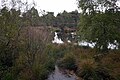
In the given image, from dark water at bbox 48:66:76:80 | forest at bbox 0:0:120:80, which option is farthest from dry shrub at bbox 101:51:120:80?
dark water at bbox 48:66:76:80

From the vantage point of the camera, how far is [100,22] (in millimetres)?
17109

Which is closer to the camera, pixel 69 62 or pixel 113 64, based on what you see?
pixel 113 64

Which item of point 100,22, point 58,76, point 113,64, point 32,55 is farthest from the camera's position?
point 100,22

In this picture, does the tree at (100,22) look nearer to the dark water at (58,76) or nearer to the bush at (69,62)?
the bush at (69,62)

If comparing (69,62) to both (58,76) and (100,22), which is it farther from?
(100,22)

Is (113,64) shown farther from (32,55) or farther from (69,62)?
(32,55)

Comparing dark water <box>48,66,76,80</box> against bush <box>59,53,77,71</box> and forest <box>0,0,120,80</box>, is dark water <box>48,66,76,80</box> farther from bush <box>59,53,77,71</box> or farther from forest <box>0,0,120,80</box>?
bush <box>59,53,77,71</box>

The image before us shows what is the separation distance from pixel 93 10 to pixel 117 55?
470 cm

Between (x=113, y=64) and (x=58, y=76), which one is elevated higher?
(x=113, y=64)

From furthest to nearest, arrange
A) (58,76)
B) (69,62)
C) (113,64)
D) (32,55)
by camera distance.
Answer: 1. (69,62)
2. (58,76)
3. (113,64)
4. (32,55)

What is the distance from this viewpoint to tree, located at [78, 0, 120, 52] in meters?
17.0

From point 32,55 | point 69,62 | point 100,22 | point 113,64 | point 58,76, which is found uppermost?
point 100,22

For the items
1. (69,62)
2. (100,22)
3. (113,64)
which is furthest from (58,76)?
(100,22)

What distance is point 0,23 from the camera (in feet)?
38.8
